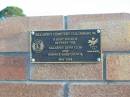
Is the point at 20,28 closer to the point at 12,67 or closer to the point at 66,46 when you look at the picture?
the point at 12,67

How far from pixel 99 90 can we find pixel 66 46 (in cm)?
45

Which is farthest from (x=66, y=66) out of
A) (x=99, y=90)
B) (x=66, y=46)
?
(x=99, y=90)

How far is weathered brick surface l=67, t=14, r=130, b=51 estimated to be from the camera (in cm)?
315

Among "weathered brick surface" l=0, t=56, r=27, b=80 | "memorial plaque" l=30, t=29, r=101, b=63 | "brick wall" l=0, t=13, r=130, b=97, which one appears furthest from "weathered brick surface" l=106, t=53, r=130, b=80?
"weathered brick surface" l=0, t=56, r=27, b=80

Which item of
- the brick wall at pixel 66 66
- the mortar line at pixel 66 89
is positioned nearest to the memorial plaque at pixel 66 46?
the brick wall at pixel 66 66

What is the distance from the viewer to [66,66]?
326 centimetres

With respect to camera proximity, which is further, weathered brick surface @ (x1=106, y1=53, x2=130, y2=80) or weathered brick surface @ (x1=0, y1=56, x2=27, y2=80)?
weathered brick surface @ (x1=0, y1=56, x2=27, y2=80)

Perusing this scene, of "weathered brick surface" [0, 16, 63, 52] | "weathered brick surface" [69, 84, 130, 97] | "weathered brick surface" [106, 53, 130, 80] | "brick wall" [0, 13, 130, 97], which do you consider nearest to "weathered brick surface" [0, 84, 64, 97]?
"brick wall" [0, 13, 130, 97]

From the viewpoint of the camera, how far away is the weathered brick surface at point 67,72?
3.20 meters

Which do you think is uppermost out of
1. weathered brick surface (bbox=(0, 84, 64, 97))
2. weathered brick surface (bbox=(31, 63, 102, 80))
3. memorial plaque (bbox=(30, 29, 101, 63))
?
memorial plaque (bbox=(30, 29, 101, 63))

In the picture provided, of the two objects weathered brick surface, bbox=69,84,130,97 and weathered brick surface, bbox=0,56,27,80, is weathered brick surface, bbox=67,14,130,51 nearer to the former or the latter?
weathered brick surface, bbox=69,84,130,97

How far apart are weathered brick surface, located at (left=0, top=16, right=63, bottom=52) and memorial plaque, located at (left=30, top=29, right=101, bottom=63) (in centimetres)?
6

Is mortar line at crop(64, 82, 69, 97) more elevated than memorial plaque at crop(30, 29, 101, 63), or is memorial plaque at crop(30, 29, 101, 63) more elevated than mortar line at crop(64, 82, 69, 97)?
memorial plaque at crop(30, 29, 101, 63)

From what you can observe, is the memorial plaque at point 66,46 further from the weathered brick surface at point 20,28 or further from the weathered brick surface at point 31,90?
the weathered brick surface at point 31,90
